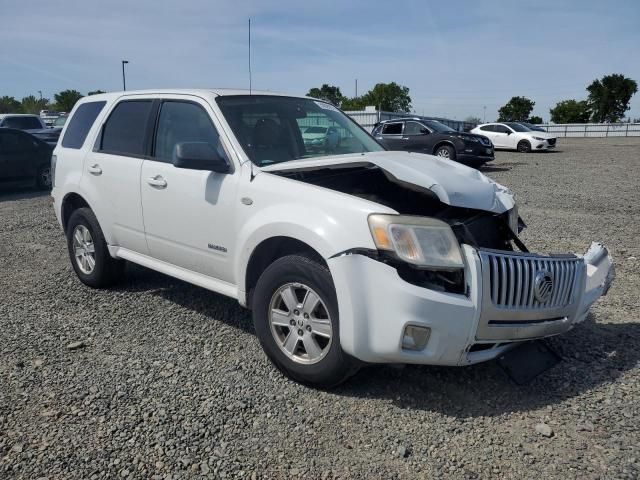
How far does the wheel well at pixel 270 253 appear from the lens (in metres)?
3.56

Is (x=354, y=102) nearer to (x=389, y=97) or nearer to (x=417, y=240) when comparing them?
(x=389, y=97)

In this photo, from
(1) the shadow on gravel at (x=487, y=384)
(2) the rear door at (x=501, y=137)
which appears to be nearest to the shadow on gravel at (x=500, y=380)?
(1) the shadow on gravel at (x=487, y=384)

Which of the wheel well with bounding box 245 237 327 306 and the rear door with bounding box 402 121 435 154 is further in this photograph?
the rear door with bounding box 402 121 435 154

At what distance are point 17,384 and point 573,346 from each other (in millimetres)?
3778

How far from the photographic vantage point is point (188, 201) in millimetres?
4266

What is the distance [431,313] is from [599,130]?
172ft

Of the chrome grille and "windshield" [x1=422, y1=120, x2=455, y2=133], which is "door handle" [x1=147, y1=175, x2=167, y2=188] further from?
"windshield" [x1=422, y1=120, x2=455, y2=133]

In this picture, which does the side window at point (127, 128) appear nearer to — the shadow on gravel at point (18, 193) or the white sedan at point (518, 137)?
the shadow on gravel at point (18, 193)

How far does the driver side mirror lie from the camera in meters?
3.88

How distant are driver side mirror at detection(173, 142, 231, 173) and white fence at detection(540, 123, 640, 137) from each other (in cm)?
5072

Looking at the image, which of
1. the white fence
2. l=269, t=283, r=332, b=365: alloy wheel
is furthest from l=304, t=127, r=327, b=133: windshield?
the white fence

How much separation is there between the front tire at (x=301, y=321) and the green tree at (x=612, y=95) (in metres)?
79.9

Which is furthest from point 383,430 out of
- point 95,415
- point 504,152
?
point 504,152

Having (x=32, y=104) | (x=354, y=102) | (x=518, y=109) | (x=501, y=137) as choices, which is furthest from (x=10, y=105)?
(x=501, y=137)
